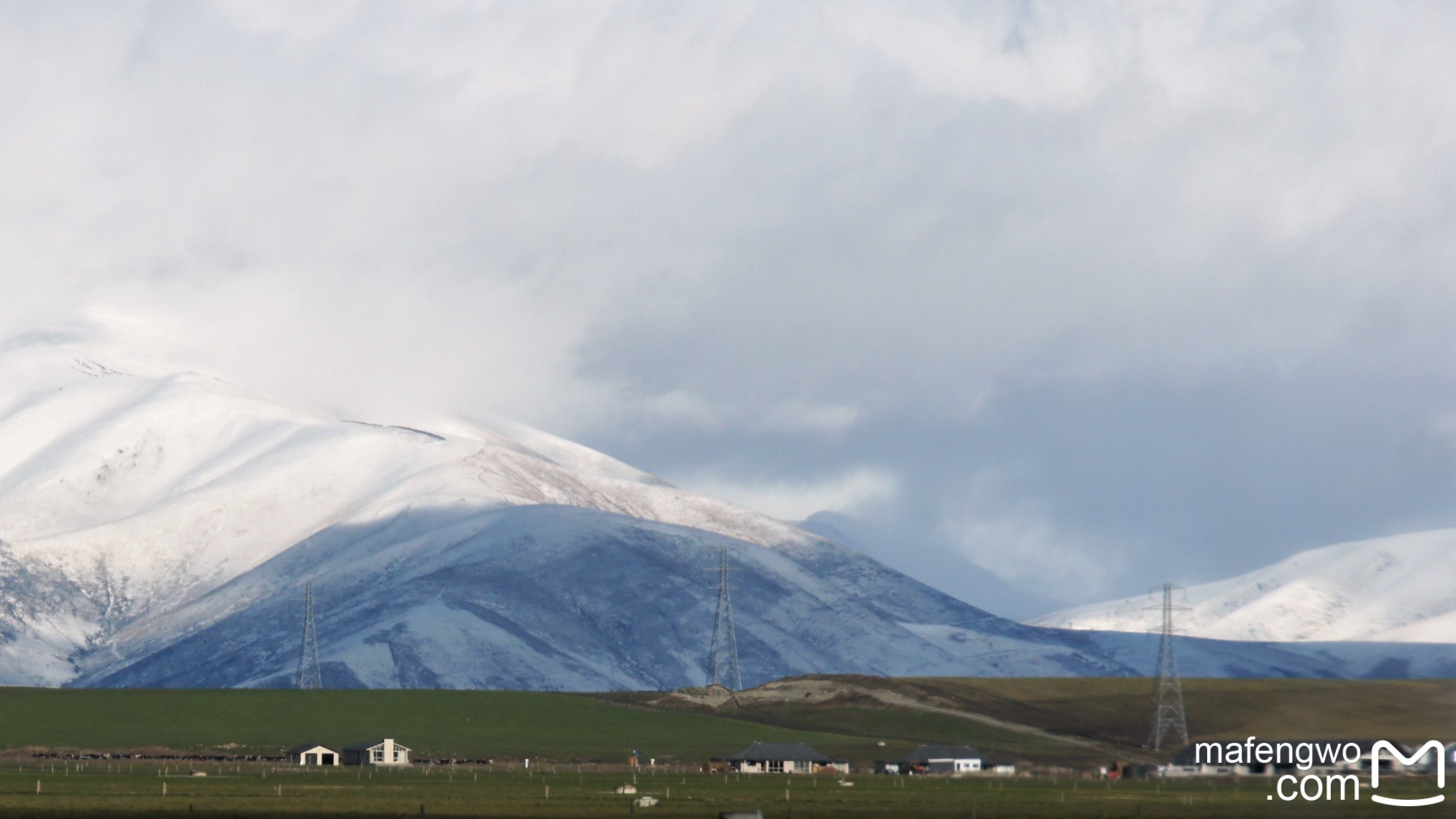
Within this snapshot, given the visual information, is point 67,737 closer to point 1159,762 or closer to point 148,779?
point 148,779

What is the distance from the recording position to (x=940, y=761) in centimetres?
16950

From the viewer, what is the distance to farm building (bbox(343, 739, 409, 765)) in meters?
178

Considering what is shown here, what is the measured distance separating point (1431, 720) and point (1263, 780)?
8340cm

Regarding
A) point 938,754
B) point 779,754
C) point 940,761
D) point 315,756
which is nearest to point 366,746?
point 315,756

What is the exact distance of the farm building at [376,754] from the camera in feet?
584

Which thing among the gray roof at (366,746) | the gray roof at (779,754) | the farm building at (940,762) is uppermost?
the gray roof at (366,746)

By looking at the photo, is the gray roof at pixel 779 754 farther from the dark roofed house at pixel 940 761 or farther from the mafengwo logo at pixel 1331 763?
the mafengwo logo at pixel 1331 763

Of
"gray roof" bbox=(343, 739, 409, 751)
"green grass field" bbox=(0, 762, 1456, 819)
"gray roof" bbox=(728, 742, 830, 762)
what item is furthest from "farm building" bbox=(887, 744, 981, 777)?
"gray roof" bbox=(343, 739, 409, 751)

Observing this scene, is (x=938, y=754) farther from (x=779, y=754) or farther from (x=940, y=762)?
(x=779, y=754)

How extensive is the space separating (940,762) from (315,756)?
57.5 metres

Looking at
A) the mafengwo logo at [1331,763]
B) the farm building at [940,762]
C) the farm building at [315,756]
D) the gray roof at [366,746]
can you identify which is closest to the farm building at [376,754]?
the gray roof at [366,746]

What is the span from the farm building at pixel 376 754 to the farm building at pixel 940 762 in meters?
46.3

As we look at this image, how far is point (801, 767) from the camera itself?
563 ft

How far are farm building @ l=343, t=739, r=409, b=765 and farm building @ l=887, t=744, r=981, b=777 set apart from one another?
46.3 m
